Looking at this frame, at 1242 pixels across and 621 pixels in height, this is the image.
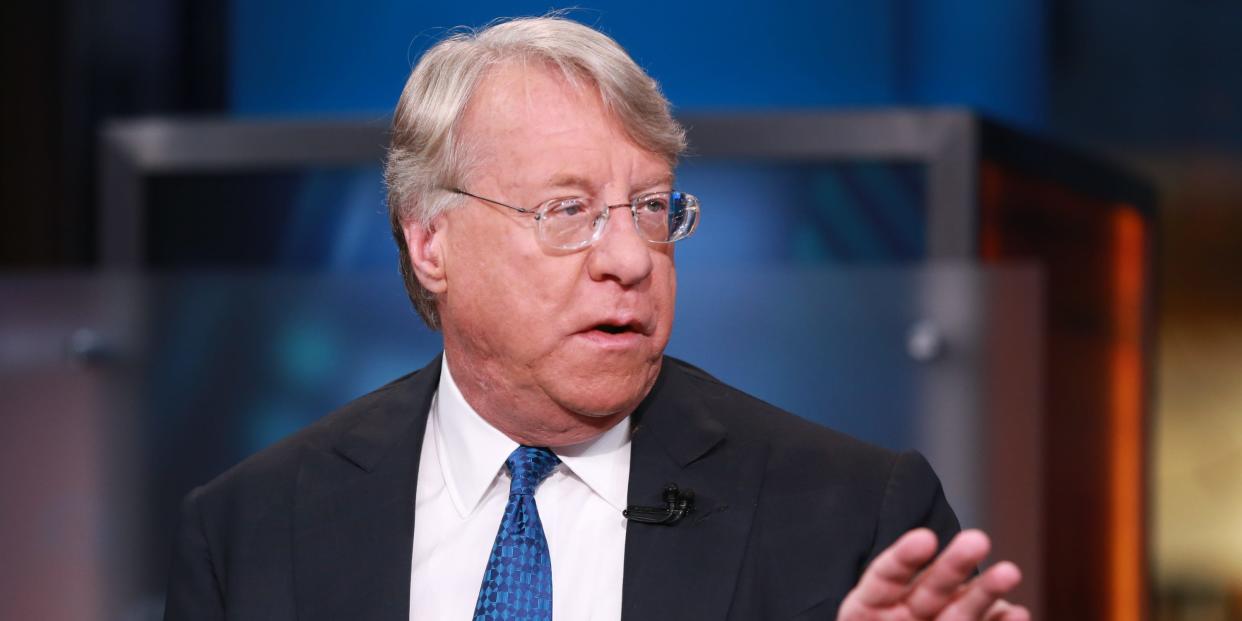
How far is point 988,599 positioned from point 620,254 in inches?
23.3

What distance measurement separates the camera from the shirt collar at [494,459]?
185 cm

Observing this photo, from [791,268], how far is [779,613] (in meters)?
1.24

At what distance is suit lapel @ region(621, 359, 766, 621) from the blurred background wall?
145cm

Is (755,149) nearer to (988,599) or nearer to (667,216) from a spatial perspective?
(667,216)

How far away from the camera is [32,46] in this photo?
3.95 m

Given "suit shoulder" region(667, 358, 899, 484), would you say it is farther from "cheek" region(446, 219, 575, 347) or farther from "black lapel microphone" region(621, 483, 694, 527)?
"cheek" region(446, 219, 575, 347)

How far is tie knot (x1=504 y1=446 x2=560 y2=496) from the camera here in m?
1.85

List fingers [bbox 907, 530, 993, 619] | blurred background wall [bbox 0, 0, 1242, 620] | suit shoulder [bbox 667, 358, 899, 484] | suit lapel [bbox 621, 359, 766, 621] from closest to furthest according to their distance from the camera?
fingers [bbox 907, 530, 993, 619]
suit lapel [bbox 621, 359, 766, 621]
suit shoulder [bbox 667, 358, 899, 484]
blurred background wall [bbox 0, 0, 1242, 620]

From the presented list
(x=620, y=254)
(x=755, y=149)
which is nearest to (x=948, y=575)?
(x=620, y=254)

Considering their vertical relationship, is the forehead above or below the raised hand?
above

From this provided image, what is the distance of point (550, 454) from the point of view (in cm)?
187

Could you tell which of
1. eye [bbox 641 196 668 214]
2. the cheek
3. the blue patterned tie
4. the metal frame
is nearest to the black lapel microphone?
the blue patterned tie

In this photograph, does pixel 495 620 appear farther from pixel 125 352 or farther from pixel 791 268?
pixel 125 352

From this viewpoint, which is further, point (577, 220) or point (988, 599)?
point (577, 220)
